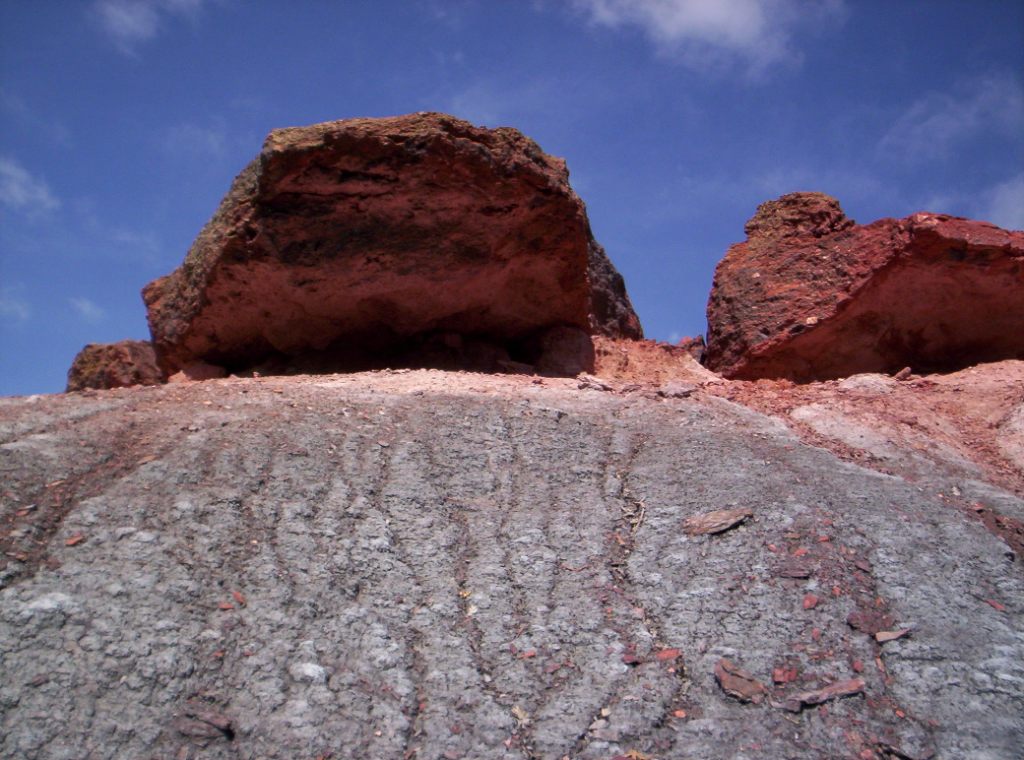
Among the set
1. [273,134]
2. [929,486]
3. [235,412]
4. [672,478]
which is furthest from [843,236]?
[235,412]

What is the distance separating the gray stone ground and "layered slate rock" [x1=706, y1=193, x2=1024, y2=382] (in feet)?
8.85

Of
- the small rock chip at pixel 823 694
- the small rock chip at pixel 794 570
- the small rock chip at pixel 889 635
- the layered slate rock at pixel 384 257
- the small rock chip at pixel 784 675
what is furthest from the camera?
the layered slate rock at pixel 384 257

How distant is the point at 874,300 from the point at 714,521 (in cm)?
428

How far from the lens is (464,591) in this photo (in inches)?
195

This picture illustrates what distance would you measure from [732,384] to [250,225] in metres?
4.17

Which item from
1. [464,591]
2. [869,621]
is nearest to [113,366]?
[464,591]

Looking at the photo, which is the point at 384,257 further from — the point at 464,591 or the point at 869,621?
the point at 869,621

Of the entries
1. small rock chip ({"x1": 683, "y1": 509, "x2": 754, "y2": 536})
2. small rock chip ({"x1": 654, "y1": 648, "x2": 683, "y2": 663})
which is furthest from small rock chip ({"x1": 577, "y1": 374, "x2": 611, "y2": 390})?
small rock chip ({"x1": 654, "y1": 648, "x2": 683, "y2": 663})

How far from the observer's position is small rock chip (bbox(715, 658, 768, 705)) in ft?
13.9

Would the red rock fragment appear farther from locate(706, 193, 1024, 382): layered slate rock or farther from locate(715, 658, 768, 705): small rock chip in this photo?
locate(706, 193, 1024, 382): layered slate rock

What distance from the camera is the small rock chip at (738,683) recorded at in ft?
13.9

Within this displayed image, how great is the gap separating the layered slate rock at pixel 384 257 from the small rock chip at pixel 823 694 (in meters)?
4.75

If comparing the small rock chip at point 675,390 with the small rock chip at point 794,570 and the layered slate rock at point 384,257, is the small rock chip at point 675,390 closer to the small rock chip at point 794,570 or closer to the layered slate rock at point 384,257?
the layered slate rock at point 384,257

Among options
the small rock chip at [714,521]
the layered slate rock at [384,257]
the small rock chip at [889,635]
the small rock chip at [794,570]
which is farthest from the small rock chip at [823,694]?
the layered slate rock at [384,257]
